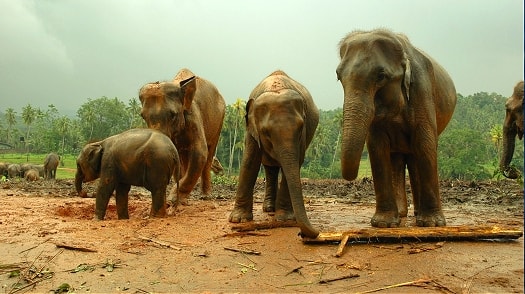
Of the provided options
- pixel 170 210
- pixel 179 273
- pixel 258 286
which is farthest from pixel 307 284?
pixel 170 210

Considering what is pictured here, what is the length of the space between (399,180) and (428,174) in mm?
1881

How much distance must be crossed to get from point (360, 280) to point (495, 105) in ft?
429

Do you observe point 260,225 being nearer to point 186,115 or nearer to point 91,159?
point 91,159

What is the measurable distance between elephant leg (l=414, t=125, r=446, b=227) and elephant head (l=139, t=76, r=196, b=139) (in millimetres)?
4471

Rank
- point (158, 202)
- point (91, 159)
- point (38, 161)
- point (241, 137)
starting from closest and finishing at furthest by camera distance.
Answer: point (158, 202), point (91, 159), point (38, 161), point (241, 137)

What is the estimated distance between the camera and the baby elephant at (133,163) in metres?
7.57

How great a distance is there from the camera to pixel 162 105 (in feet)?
28.5

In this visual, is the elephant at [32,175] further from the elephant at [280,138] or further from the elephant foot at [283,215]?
the elephant foot at [283,215]

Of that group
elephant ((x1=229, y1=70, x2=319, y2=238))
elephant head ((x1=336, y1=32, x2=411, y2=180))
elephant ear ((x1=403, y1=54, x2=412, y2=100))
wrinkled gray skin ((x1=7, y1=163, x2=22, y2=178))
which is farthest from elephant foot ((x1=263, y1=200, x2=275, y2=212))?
wrinkled gray skin ((x1=7, y1=163, x2=22, y2=178))

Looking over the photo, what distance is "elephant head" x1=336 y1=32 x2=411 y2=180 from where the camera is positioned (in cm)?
537

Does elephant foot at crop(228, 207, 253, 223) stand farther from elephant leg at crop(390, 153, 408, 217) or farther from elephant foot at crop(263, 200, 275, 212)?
elephant leg at crop(390, 153, 408, 217)

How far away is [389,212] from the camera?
6488 millimetres

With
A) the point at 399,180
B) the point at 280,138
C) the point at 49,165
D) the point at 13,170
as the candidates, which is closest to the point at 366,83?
the point at 280,138

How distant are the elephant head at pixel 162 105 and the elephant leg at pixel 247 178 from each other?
2.27m
